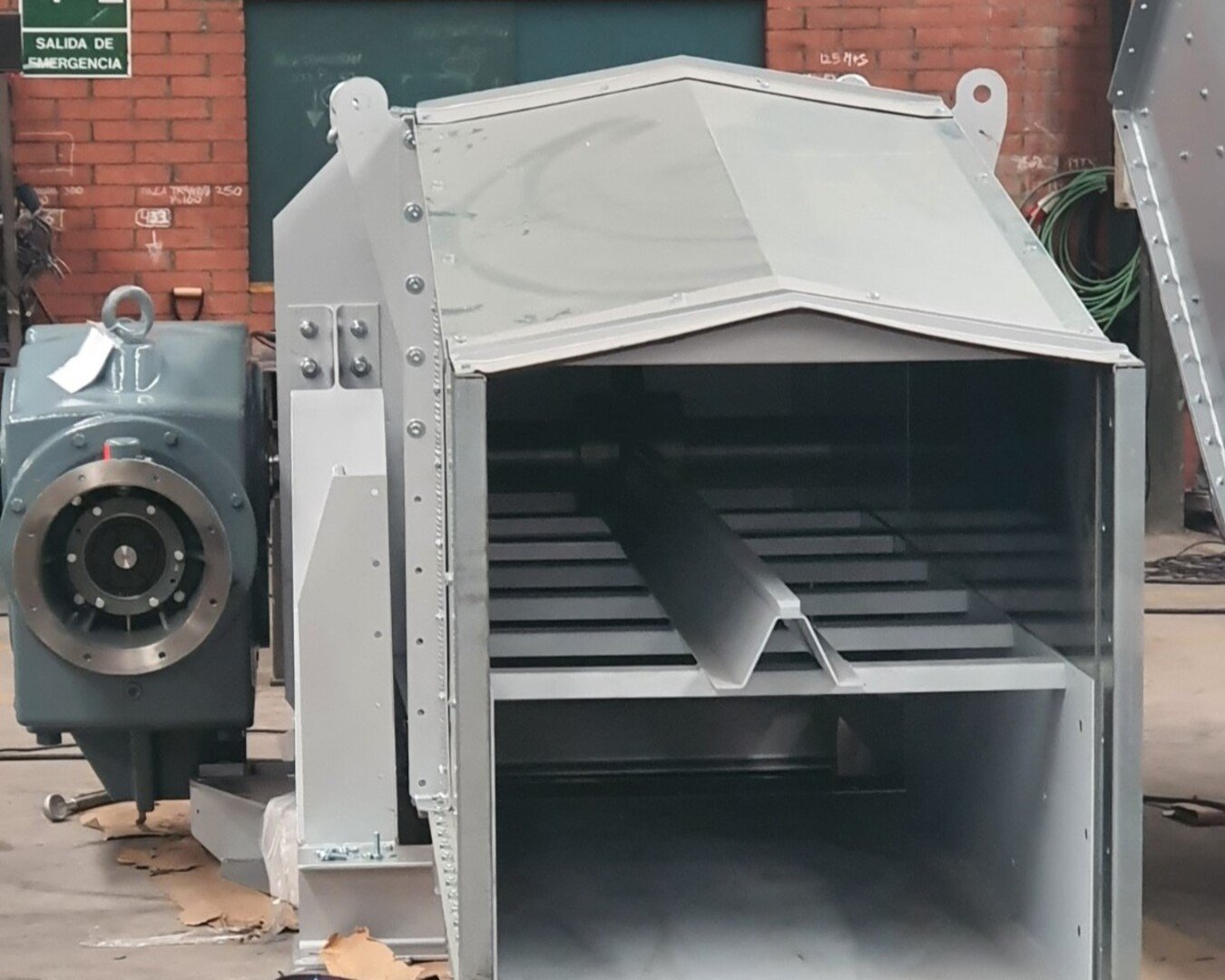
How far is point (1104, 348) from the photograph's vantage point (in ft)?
5.79

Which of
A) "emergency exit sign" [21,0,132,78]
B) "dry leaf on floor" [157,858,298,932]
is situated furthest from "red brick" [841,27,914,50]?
"dry leaf on floor" [157,858,298,932]

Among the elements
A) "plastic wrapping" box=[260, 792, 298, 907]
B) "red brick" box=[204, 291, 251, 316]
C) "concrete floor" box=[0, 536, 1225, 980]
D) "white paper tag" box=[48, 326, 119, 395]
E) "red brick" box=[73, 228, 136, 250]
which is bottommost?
"concrete floor" box=[0, 536, 1225, 980]

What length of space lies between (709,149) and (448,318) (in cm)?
47

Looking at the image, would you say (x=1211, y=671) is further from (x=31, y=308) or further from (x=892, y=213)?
(x=31, y=308)

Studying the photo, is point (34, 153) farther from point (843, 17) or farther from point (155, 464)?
point (155, 464)

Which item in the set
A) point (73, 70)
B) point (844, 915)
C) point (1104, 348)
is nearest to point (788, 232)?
point (1104, 348)

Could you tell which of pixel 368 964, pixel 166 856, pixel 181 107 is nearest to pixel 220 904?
pixel 166 856

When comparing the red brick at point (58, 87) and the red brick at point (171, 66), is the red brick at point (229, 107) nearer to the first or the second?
the red brick at point (171, 66)

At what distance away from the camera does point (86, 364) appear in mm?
2922

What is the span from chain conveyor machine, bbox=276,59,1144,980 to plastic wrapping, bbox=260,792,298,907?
21 cm

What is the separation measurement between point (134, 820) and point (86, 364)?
3.23ft

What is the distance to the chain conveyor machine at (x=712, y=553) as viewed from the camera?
1799 mm

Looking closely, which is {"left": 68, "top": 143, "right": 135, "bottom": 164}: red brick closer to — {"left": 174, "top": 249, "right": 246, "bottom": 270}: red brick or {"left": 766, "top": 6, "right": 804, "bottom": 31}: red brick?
{"left": 174, "top": 249, "right": 246, "bottom": 270}: red brick

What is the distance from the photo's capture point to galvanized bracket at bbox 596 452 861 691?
6.49 feet
